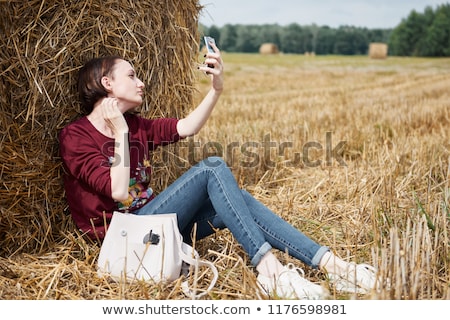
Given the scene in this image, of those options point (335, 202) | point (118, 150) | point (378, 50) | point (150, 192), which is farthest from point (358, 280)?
point (378, 50)

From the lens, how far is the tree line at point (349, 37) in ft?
A: 139

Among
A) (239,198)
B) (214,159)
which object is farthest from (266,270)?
(214,159)

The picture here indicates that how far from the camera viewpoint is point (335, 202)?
3916 millimetres

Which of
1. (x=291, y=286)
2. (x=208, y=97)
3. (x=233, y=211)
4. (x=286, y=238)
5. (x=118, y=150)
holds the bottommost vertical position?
(x=291, y=286)

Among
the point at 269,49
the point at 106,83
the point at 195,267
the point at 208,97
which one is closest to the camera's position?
the point at 195,267

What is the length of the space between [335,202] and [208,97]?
4.43 feet

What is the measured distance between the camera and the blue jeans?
2.75m

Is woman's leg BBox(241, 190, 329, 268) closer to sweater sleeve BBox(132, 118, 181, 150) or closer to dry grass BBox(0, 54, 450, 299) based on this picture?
dry grass BBox(0, 54, 450, 299)

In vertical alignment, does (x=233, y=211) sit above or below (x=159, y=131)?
below

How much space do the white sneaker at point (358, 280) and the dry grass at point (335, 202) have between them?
0.07 m

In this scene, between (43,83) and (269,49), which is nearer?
(43,83)

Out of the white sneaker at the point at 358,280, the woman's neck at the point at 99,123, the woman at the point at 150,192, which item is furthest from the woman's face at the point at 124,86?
the white sneaker at the point at 358,280

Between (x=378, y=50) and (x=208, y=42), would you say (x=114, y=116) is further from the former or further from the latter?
(x=378, y=50)
